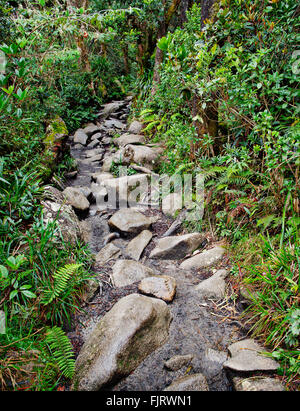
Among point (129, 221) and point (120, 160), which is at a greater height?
point (120, 160)

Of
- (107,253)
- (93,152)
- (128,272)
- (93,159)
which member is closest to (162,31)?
(93,152)

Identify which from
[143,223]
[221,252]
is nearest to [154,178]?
[143,223]

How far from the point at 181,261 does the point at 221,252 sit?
65 cm

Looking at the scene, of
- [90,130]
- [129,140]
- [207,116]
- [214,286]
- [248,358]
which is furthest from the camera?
[90,130]

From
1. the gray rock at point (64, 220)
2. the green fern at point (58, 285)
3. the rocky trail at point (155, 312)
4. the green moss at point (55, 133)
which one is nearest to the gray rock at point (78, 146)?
the green moss at point (55, 133)

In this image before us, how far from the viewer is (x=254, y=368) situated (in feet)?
6.66

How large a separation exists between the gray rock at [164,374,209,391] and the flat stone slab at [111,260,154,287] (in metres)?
1.39

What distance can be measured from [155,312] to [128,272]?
922mm

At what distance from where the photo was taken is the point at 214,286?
3.03 m

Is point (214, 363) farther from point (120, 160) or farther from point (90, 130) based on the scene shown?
point (90, 130)

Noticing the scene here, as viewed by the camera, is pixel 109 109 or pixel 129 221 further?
pixel 109 109

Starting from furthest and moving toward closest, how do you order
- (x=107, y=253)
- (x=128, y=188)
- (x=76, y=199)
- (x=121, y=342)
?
(x=128, y=188) < (x=76, y=199) < (x=107, y=253) < (x=121, y=342)

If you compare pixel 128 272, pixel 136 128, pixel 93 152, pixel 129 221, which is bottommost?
pixel 128 272
